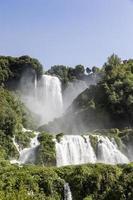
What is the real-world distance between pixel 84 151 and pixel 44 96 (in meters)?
21.5

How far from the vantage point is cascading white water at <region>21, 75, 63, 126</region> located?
57.2 meters

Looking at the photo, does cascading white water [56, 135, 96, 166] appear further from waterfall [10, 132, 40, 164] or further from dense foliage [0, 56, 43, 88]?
dense foliage [0, 56, 43, 88]

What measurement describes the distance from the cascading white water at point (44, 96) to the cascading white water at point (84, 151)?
58.5 ft

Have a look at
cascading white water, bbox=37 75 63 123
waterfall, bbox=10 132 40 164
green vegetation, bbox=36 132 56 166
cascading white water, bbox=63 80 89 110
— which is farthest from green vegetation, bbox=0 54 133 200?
cascading white water, bbox=37 75 63 123

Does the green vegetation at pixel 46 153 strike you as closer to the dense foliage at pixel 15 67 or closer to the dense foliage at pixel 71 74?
the dense foliage at pixel 15 67

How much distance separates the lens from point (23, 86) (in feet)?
188

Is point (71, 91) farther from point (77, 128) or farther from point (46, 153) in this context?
point (46, 153)

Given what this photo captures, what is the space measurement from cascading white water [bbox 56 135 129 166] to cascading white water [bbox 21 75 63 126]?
1782cm

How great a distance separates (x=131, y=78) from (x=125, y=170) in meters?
21.9

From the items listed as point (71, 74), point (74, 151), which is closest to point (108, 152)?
point (74, 151)

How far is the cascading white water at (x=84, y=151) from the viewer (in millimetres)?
37344

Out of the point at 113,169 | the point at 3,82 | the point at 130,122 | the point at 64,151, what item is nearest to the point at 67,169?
the point at 113,169

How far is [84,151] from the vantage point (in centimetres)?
3819

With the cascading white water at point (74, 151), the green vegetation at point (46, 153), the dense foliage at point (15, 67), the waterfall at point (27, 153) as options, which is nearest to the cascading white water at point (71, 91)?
the dense foliage at point (15, 67)
